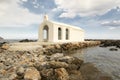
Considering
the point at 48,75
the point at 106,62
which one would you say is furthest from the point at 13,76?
the point at 106,62

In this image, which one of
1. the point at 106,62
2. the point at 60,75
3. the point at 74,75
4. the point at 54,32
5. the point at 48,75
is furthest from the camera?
the point at 54,32

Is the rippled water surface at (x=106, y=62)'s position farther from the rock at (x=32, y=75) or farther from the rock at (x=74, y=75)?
the rock at (x=32, y=75)

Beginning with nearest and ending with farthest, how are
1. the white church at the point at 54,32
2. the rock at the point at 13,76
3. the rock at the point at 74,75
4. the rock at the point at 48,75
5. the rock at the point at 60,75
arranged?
the rock at the point at 13,76
the rock at the point at 60,75
the rock at the point at 48,75
the rock at the point at 74,75
the white church at the point at 54,32

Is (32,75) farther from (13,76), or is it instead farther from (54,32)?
(54,32)

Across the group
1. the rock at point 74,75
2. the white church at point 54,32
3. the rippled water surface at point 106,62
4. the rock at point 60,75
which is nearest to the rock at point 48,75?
the rock at point 60,75

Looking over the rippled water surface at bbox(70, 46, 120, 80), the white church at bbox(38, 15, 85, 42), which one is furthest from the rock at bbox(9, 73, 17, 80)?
the white church at bbox(38, 15, 85, 42)

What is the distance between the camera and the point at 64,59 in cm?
1397

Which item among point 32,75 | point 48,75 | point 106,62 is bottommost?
point 106,62

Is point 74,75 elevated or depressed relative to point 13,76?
depressed

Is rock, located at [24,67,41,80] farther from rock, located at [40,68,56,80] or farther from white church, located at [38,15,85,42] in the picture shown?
white church, located at [38,15,85,42]

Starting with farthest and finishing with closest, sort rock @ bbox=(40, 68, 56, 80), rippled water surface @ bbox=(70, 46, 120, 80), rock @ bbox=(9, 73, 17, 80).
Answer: rippled water surface @ bbox=(70, 46, 120, 80) → rock @ bbox=(40, 68, 56, 80) → rock @ bbox=(9, 73, 17, 80)

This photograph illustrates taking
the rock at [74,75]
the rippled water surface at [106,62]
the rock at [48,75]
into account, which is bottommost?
the rippled water surface at [106,62]

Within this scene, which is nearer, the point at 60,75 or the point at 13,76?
the point at 13,76

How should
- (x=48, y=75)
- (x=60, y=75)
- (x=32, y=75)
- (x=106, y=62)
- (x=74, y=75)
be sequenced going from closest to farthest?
(x=32, y=75)
(x=60, y=75)
(x=48, y=75)
(x=74, y=75)
(x=106, y=62)
